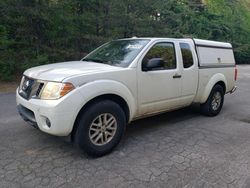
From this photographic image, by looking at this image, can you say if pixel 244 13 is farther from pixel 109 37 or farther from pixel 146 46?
pixel 146 46

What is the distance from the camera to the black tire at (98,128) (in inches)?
144

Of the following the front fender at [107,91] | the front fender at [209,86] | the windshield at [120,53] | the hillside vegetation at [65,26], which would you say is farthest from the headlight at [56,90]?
the hillside vegetation at [65,26]

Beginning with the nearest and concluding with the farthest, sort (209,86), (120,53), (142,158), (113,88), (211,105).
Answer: (142,158) → (113,88) → (120,53) → (209,86) → (211,105)

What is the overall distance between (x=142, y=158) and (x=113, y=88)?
108cm

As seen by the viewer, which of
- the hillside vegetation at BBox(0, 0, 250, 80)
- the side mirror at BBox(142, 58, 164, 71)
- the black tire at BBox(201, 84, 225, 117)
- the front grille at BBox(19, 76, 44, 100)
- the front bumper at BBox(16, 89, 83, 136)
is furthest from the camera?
the hillside vegetation at BBox(0, 0, 250, 80)

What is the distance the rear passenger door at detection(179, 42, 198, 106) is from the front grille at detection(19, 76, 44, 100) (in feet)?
8.72

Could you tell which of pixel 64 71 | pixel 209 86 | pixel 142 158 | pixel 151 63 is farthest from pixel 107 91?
pixel 209 86

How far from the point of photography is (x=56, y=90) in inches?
139

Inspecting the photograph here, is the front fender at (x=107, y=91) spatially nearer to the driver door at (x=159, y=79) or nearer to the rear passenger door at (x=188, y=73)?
the driver door at (x=159, y=79)

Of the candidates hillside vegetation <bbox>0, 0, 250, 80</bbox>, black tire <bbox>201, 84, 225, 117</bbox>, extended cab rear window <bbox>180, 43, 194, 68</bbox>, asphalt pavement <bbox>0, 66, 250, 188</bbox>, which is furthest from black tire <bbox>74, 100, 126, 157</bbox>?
hillside vegetation <bbox>0, 0, 250, 80</bbox>

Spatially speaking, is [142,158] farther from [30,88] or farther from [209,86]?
[209,86]

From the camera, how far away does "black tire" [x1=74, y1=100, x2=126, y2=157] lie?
3658 millimetres

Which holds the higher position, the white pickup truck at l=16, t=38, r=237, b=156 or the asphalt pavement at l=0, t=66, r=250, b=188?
the white pickup truck at l=16, t=38, r=237, b=156

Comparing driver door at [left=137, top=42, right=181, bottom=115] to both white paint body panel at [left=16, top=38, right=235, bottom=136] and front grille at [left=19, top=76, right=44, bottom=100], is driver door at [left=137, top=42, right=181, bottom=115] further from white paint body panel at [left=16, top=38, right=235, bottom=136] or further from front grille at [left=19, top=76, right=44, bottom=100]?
front grille at [left=19, top=76, right=44, bottom=100]
